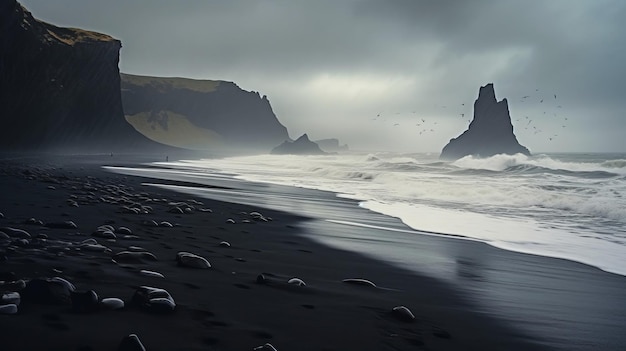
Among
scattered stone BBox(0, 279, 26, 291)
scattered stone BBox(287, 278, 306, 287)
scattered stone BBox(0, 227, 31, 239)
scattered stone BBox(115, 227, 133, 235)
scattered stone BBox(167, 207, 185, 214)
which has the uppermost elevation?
scattered stone BBox(0, 279, 26, 291)

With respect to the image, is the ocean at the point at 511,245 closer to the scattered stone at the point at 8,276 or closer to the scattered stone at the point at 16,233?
the scattered stone at the point at 8,276

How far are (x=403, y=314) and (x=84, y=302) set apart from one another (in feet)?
7.72

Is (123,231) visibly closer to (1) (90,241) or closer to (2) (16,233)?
(1) (90,241)

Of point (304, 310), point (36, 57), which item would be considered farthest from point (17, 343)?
point (36, 57)

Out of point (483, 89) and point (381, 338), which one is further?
point (483, 89)

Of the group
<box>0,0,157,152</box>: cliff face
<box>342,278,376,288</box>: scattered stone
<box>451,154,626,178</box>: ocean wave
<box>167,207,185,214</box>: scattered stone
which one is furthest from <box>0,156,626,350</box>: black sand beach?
<box>0,0,157,152</box>: cliff face

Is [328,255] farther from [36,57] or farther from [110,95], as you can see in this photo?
[110,95]

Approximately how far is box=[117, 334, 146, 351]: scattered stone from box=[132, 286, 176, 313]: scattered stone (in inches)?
28.7

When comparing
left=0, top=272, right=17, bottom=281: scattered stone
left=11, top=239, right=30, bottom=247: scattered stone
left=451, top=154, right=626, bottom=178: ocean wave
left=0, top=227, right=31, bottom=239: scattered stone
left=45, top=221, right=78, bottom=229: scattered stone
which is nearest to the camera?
left=0, top=272, right=17, bottom=281: scattered stone

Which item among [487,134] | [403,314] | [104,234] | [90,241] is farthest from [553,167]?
[487,134]

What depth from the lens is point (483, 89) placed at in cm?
12706

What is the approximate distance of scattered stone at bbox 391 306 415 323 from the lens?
Answer: 12.1 feet

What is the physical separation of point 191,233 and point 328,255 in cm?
228

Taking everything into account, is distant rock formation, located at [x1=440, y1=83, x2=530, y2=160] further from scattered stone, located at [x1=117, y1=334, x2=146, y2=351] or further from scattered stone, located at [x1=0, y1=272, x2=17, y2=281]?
scattered stone, located at [x1=117, y1=334, x2=146, y2=351]
